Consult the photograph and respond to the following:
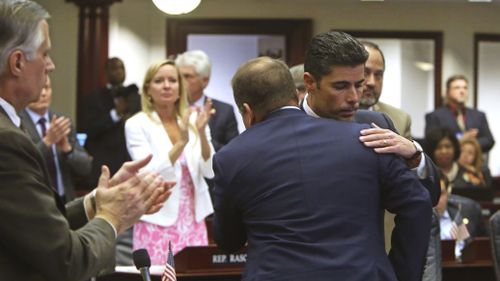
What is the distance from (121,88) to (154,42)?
145 inches

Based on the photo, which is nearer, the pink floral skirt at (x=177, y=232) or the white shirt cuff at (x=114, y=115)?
the pink floral skirt at (x=177, y=232)

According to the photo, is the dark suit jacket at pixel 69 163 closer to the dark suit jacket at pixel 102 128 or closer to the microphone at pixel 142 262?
the dark suit jacket at pixel 102 128

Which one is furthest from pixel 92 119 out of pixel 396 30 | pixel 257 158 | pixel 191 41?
pixel 257 158

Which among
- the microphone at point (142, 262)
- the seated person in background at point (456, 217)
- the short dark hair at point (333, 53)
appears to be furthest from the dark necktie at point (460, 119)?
the microphone at point (142, 262)

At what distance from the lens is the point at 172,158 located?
197 inches

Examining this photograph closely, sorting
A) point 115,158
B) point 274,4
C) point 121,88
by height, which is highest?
point 274,4

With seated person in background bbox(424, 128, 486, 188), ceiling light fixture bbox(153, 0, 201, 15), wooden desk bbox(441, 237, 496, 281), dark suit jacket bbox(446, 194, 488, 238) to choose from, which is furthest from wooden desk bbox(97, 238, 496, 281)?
ceiling light fixture bbox(153, 0, 201, 15)

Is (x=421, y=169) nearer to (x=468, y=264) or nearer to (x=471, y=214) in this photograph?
→ (x=468, y=264)

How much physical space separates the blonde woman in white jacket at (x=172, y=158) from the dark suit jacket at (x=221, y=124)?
0.67 meters

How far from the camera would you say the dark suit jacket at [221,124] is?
5984 mm

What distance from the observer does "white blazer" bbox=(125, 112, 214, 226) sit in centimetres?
509

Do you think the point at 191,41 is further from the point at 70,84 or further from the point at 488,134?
the point at 488,134

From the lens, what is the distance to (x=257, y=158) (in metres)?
2.79

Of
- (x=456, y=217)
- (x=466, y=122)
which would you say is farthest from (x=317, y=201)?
(x=466, y=122)
